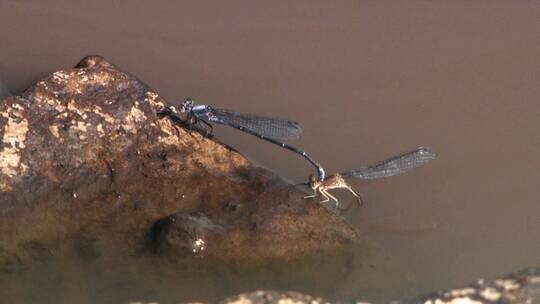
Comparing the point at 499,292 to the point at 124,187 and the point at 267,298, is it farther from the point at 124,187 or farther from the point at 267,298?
the point at 124,187

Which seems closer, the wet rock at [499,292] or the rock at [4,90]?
the wet rock at [499,292]

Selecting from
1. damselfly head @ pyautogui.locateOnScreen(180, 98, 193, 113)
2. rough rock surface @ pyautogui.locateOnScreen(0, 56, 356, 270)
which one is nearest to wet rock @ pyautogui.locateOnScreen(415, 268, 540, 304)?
rough rock surface @ pyautogui.locateOnScreen(0, 56, 356, 270)

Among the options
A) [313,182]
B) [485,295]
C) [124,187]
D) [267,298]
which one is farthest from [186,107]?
[485,295]

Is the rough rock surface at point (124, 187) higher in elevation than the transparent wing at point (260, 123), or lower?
lower

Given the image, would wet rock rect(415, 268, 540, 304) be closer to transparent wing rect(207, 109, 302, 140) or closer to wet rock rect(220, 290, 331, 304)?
wet rock rect(220, 290, 331, 304)

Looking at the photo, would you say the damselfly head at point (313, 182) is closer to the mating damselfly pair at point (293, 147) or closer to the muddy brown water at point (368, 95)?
the mating damselfly pair at point (293, 147)

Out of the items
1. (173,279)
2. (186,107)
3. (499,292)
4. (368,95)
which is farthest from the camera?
(368,95)

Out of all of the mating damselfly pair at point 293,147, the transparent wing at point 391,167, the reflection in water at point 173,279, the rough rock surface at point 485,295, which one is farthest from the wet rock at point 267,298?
the transparent wing at point 391,167
